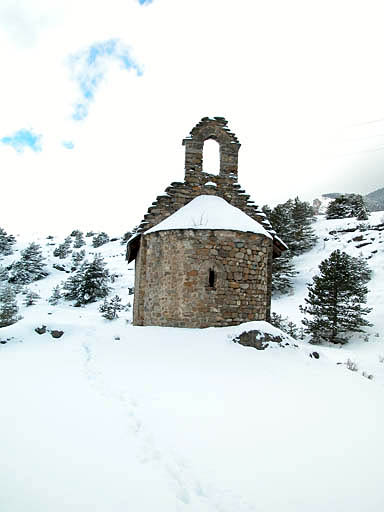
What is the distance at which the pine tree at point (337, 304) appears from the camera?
18594mm

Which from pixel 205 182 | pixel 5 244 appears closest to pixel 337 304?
pixel 205 182

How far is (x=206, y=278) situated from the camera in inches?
434

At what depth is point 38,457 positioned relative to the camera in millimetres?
3570

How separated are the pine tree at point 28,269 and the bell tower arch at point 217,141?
28100mm

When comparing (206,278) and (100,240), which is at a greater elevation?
(100,240)

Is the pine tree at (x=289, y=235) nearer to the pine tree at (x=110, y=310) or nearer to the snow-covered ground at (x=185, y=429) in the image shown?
the pine tree at (x=110, y=310)

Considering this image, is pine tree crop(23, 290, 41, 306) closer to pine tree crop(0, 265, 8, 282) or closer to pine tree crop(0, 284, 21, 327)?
pine tree crop(0, 284, 21, 327)

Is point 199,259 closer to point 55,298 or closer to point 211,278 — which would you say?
point 211,278

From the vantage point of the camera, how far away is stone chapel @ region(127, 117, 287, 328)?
11.0 m

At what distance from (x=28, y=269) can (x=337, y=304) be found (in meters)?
30.2

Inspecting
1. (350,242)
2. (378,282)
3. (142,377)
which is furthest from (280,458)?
(350,242)

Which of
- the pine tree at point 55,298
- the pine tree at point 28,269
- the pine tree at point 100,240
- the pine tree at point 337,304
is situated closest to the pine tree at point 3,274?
the pine tree at point 28,269

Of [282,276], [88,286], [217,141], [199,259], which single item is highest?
[217,141]

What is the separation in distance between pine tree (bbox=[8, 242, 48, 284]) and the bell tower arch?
92.2 feet
